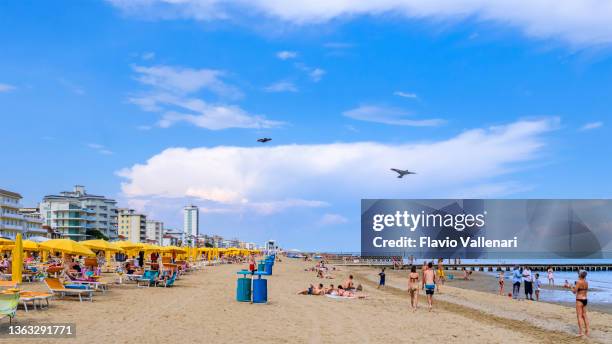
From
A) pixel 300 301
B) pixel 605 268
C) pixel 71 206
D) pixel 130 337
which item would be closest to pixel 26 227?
pixel 71 206

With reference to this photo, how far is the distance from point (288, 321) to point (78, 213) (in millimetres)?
114487

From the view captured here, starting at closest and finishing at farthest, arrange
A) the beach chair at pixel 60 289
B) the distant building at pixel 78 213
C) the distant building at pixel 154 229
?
the beach chair at pixel 60 289 < the distant building at pixel 78 213 < the distant building at pixel 154 229

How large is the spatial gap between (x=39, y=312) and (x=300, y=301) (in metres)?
8.71

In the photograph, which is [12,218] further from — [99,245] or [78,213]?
[99,245]

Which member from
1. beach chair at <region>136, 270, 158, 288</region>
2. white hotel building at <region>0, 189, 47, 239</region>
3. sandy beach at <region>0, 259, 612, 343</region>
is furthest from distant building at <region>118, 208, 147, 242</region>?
sandy beach at <region>0, 259, 612, 343</region>

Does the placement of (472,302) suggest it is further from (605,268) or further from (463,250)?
(605,268)

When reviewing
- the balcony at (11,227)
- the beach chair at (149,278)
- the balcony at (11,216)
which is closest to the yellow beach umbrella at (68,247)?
the beach chair at (149,278)

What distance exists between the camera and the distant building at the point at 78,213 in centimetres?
11631

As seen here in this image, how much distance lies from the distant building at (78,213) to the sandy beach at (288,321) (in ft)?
338

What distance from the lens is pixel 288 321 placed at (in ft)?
45.9

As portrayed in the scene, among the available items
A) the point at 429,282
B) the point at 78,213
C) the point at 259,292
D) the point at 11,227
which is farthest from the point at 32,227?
the point at 429,282

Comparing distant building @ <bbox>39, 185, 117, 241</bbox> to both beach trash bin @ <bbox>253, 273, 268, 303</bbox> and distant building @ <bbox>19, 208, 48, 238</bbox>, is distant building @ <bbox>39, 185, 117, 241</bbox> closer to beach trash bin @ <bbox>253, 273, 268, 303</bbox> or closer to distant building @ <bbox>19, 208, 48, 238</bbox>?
distant building @ <bbox>19, 208, 48, 238</bbox>

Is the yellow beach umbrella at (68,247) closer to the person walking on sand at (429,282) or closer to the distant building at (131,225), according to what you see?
the person walking on sand at (429,282)

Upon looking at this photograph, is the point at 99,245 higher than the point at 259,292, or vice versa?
the point at 99,245
